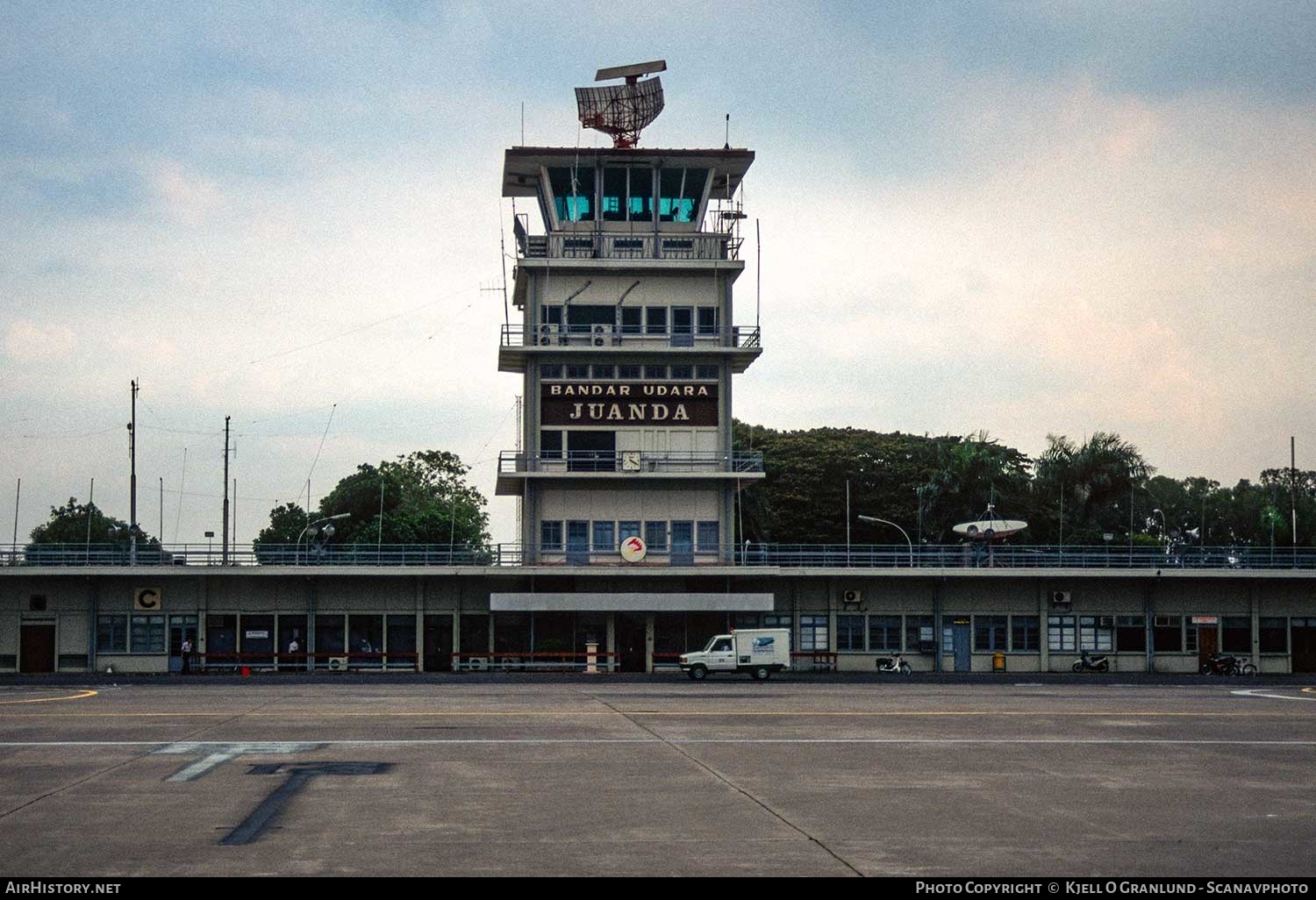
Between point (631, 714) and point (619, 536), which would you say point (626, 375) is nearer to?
point (619, 536)

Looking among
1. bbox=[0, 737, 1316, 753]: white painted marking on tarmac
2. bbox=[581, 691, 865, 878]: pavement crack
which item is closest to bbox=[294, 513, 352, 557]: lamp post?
bbox=[581, 691, 865, 878]: pavement crack

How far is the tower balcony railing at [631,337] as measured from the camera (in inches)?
2687

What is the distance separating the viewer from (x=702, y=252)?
6994 centimetres

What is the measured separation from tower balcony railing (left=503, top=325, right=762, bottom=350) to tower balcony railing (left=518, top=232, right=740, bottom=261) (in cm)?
366

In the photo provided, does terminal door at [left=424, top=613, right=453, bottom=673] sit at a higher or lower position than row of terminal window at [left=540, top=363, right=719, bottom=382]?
lower

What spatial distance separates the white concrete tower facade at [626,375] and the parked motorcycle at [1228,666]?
24205mm

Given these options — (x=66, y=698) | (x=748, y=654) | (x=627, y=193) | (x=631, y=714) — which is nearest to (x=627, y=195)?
(x=627, y=193)

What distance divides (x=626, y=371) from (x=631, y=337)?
66.2 inches

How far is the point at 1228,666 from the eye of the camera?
2667 inches

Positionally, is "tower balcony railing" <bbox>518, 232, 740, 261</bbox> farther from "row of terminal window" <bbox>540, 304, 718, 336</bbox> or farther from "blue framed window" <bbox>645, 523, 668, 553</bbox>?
"blue framed window" <bbox>645, 523, 668, 553</bbox>

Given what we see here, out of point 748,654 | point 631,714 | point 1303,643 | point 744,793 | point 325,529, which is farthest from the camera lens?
point 325,529

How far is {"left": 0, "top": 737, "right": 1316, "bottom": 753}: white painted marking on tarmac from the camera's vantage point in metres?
28.9

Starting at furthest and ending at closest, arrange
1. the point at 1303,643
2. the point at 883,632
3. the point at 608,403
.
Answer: the point at 1303,643
the point at 883,632
the point at 608,403
